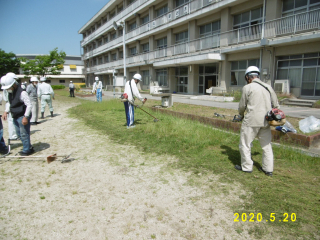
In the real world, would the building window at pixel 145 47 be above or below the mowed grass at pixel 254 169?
above

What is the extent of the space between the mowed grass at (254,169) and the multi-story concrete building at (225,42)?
10385 mm

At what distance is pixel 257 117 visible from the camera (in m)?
3.49

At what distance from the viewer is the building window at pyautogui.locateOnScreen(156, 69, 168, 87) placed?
84.1 feet

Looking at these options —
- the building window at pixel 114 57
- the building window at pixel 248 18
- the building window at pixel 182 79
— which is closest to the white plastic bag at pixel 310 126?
the building window at pixel 248 18

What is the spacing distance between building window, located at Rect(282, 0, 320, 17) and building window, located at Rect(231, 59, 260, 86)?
3586mm

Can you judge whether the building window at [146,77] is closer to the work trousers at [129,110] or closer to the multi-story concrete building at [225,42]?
the multi-story concrete building at [225,42]

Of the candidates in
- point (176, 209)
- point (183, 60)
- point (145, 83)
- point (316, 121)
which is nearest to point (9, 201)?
point (176, 209)

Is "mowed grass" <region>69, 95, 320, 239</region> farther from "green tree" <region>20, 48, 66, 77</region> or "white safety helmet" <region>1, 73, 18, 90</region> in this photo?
"green tree" <region>20, 48, 66, 77</region>

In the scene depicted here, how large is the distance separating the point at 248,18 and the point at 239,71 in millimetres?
3856

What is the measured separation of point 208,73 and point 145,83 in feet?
38.8

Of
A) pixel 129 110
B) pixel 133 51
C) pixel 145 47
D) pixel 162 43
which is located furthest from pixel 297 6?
pixel 133 51

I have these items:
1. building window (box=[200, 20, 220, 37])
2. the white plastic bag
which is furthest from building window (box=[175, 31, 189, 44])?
the white plastic bag

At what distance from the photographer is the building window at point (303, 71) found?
1275 cm
